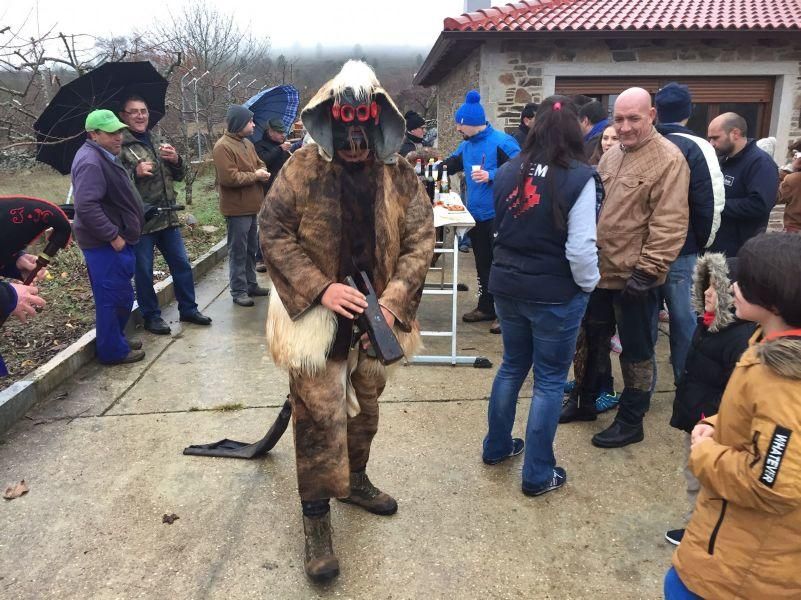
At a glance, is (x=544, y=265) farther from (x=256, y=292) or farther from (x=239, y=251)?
(x=256, y=292)

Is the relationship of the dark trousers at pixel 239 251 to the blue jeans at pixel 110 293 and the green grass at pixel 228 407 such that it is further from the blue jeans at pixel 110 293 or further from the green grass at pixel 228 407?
the green grass at pixel 228 407

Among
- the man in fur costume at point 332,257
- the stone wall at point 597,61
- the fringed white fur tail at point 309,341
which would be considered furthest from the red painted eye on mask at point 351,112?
the stone wall at point 597,61

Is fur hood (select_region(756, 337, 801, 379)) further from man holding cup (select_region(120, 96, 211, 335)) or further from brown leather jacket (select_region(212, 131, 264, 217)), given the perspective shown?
brown leather jacket (select_region(212, 131, 264, 217))

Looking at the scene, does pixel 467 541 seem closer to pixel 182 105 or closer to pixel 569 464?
pixel 569 464

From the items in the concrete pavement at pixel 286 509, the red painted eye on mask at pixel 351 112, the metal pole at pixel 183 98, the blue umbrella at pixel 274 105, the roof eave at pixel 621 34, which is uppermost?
the roof eave at pixel 621 34

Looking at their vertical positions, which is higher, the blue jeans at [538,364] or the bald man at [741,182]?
the bald man at [741,182]

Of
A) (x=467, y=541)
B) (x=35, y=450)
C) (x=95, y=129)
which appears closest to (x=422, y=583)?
(x=467, y=541)

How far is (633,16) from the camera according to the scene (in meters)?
9.16

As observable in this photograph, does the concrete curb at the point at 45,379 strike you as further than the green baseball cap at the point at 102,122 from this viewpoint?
No

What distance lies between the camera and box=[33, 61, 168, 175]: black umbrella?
4.78 metres

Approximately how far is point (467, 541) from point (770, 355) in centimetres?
170

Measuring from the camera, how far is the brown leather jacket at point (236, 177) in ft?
20.0

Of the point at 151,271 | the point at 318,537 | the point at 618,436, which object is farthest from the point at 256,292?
the point at 318,537

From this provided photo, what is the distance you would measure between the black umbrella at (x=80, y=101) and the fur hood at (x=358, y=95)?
3349 mm
